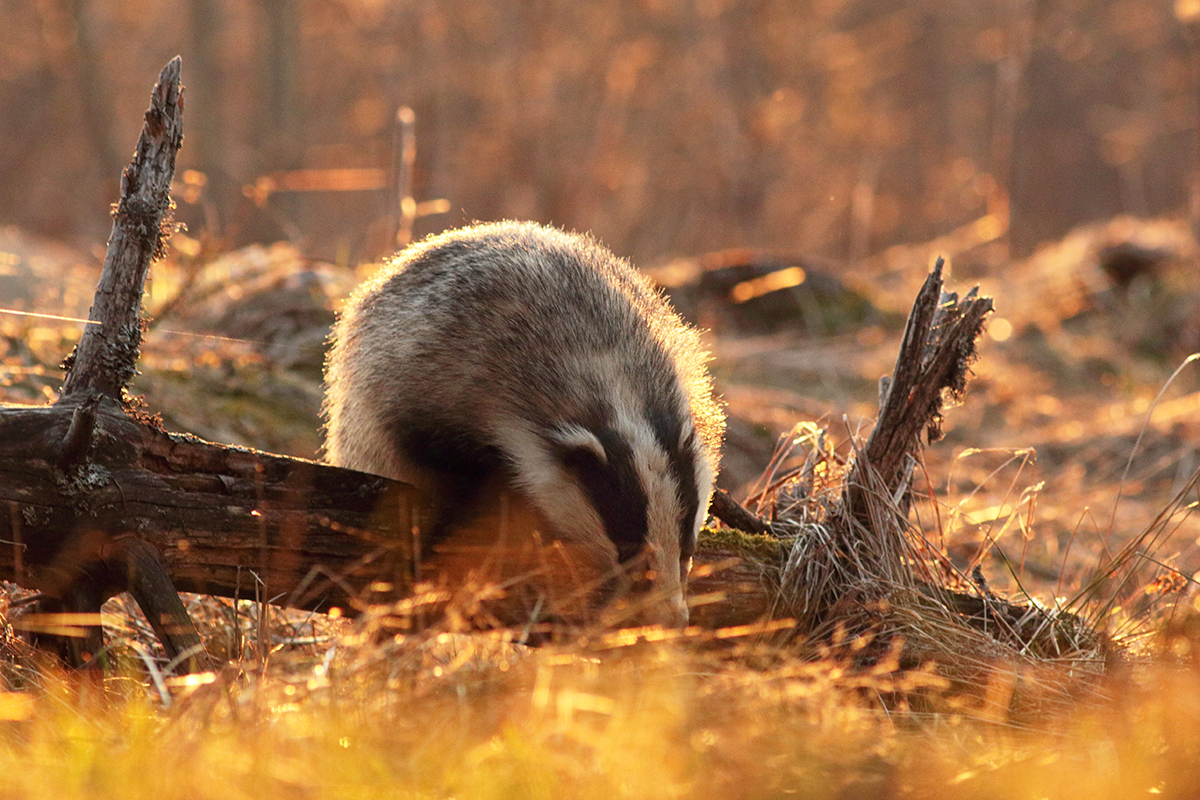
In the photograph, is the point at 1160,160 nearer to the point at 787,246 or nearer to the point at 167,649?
the point at 787,246

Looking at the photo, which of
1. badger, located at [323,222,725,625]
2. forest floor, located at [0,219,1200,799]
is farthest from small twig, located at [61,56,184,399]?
badger, located at [323,222,725,625]

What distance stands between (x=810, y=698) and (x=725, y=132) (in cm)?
1755

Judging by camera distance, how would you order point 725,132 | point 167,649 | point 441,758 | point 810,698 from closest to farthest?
1. point 441,758
2. point 810,698
3. point 167,649
4. point 725,132

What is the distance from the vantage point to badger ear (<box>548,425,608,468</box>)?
330 centimetres

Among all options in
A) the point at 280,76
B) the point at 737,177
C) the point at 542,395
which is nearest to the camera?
the point at 542,395

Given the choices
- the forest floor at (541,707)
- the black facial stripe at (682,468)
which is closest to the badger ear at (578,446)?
the black facial stripe at (682,468)

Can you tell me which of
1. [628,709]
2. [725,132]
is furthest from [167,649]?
[725,132]

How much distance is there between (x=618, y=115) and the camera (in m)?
19.9

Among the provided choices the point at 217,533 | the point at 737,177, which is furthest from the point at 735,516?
the point at 737,177

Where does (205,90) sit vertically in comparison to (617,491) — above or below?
above

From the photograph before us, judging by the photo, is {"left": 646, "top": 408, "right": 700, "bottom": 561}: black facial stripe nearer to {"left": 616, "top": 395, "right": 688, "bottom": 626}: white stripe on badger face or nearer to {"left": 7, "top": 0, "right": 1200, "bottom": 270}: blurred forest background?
{"left": 616, "top": 395, "right": 688, "bottom": 626}: white stripe on badger face

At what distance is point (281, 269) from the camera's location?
788 centimetres

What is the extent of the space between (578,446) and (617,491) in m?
0.17

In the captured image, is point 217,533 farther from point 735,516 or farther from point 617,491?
point 735,516
